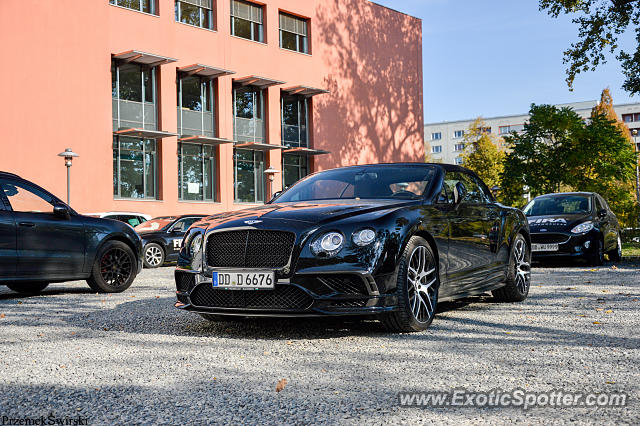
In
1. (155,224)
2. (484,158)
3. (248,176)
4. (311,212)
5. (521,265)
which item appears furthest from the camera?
(484,158)

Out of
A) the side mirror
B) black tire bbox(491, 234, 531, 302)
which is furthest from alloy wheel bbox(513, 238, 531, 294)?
the side mirror

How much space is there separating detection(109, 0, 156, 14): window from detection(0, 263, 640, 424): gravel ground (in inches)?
857

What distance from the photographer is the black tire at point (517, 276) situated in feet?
26.0

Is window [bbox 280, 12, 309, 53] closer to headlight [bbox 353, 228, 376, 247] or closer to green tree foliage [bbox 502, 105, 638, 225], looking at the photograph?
green tree foliage [bbox 502, 105, 638, 225]

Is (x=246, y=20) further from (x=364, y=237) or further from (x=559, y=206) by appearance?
(x=364, y=237)

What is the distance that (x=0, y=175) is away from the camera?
884cm

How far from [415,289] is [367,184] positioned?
143cm

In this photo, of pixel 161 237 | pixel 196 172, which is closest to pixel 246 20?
pixel 196 172

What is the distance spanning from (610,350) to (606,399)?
1494mm

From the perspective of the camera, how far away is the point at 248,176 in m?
32.1

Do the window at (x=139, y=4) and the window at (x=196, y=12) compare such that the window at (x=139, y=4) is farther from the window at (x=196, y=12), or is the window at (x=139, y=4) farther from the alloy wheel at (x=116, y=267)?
the alloy wheel at (x=116, y=267)

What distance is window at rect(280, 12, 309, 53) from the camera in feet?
110

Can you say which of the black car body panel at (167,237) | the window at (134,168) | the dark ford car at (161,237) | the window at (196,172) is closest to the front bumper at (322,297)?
the dark ford car at (161,237)

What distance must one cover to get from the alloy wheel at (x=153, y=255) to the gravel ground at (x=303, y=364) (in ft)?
32.6
